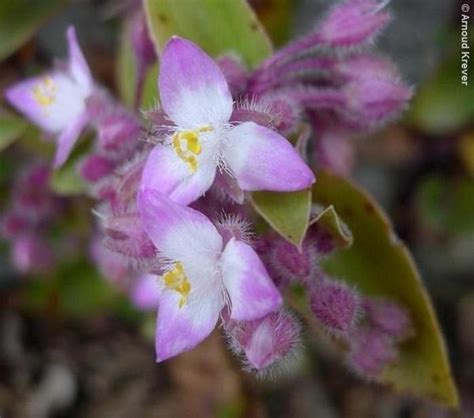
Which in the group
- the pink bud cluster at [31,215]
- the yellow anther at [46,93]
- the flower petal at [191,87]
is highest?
the flower petal at [191,87]

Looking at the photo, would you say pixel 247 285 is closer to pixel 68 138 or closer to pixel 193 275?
pixel 193 275

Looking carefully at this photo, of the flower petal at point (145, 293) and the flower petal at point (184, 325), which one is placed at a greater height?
the flower petal at point (184, 325)

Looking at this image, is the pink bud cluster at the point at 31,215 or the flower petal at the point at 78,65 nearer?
Result: the flower petal at the point at 78,65

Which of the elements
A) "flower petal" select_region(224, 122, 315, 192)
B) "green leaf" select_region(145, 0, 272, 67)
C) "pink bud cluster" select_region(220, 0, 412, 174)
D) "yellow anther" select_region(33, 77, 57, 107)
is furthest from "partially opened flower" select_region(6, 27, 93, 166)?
"flower petal" select_region(224, 122, 315, 192)

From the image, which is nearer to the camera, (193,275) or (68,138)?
Answer: (193,275)

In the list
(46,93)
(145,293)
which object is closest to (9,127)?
(46,93)

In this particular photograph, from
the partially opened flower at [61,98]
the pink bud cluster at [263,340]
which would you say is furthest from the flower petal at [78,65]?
the pink bud cluster at [263,340]

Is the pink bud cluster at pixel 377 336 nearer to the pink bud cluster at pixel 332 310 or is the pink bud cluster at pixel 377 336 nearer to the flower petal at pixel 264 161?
the pink bud cluster at pixel 332 310
